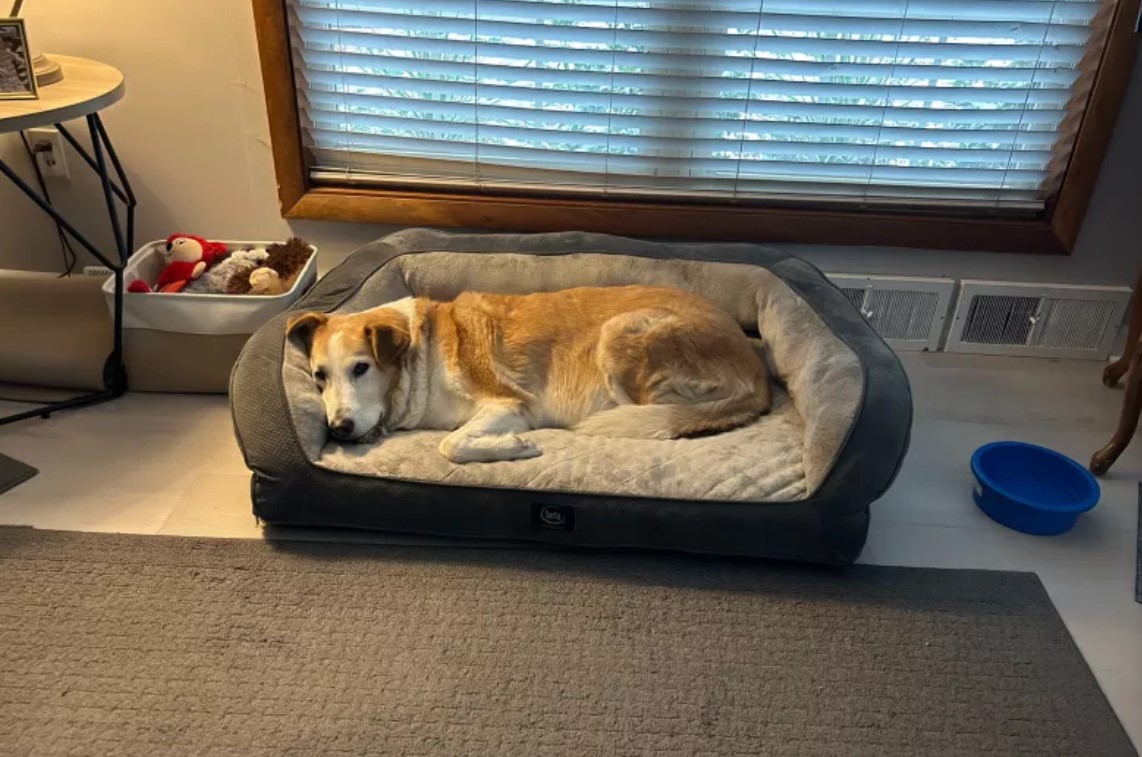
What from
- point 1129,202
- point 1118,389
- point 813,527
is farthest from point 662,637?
point 1129,202

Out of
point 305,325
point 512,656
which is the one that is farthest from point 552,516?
point 305,325

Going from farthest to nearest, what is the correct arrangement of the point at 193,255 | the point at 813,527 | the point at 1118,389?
the point at 1118,389, the point at 193,255, the point at 813,527

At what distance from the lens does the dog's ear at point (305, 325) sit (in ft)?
6.64

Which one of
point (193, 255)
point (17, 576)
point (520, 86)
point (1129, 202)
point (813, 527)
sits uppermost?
point (520, 86)

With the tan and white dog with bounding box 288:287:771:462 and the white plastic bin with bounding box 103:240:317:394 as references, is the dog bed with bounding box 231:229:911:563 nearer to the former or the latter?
the tan and white dog with bounding box 288:287:771:462

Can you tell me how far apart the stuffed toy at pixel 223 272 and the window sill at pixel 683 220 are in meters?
0.27

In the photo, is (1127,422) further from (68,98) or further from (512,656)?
(68,98)

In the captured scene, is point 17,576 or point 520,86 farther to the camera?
point 520,86

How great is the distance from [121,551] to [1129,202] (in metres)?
2.93

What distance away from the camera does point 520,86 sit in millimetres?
2580

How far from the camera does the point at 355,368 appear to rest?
1952 mm

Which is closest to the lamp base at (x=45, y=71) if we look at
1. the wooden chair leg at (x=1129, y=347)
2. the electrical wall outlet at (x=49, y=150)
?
the electrical wall outlet at (x=49, y=150)

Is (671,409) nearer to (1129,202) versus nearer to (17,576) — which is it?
(17,576)

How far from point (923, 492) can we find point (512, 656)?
1.15m
